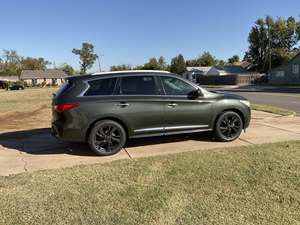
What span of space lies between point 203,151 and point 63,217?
3417mm

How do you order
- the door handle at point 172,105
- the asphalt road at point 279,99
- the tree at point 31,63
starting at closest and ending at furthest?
the door handle at point 172,105 → the asphalt road at point 279,99 → the tree at point 31,63

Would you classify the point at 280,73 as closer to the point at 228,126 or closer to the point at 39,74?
the point at 228,126

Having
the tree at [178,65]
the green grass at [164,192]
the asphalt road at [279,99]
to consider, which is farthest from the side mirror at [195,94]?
the tree at [178,65]

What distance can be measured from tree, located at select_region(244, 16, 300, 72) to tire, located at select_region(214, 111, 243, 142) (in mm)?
70686

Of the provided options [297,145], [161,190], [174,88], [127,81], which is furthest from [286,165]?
[127,81]

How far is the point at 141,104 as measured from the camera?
23.3 feet

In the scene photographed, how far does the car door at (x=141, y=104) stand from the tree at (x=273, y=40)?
236 ft

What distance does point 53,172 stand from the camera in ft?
19.0

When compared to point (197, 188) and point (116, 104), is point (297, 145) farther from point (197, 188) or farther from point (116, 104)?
point (116, 104)

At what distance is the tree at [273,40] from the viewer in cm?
7544

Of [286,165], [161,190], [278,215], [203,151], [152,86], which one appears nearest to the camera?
[278,215]

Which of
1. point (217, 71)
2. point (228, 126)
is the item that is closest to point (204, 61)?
point (217, 71)

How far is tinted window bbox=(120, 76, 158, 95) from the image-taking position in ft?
23.4

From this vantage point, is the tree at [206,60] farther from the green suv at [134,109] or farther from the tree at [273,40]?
the green suv at [134,109]
